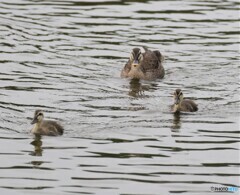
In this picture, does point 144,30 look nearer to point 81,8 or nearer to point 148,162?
point 81,8

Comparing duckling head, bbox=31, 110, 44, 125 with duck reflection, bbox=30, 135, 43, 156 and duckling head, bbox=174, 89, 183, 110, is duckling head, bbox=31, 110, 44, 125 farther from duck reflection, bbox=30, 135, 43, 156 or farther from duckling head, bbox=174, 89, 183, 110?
duckling head, bbox=174, 89, 183, 110

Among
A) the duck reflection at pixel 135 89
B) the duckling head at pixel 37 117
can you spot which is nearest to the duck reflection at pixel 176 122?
the duck reflection at pixel 135 89

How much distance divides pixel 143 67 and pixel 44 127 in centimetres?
569

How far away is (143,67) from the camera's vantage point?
65.3ft

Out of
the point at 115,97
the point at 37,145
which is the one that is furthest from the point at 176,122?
the point at 37,145

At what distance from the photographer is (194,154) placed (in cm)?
1366

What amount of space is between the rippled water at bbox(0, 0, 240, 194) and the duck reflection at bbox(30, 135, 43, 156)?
2 cm

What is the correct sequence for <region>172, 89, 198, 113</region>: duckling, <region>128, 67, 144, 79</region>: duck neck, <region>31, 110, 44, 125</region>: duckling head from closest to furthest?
<region>31, 110, 44, 125</region>: duckling head, <region>172, 89, 198, 113</region>: duckling, <region>128, 67, 144, 79</region>: duck neck

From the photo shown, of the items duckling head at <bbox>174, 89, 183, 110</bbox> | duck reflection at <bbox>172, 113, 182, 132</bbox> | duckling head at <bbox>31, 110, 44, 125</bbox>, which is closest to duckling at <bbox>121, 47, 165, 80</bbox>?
duckling head at <bbox>174, 89, 183, 110</bbox>

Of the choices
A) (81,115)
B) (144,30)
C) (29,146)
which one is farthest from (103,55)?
(29,146)

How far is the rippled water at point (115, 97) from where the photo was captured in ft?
41.8

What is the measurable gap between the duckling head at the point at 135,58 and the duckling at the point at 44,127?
4.88m

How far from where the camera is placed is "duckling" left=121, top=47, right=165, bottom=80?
1945 centimetres

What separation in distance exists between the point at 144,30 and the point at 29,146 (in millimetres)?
9071
